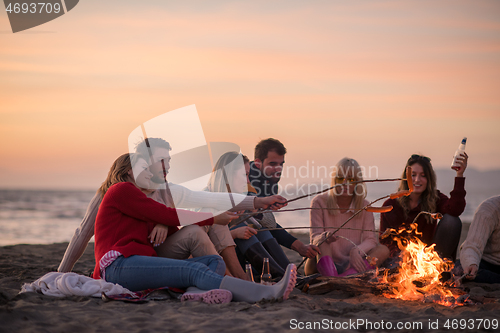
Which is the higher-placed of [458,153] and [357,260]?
[458,153]

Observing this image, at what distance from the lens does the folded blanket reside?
10.4ft

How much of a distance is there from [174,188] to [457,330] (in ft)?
8.15

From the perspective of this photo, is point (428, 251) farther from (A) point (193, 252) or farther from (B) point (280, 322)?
(A) point (193, 252)

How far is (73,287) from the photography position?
3.21 m

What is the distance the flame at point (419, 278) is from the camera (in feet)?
11.1

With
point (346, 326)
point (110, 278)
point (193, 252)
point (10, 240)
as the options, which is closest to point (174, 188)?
point (193, 252)

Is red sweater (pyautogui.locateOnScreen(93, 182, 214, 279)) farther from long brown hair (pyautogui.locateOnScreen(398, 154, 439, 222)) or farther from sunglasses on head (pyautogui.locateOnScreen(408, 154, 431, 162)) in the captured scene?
sunglasses on head (pyautogui.locateOnScreen(408, 154, 431, 162))

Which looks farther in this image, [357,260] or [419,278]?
[357,260]

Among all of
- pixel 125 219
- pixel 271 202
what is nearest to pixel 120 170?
pixel 125 219

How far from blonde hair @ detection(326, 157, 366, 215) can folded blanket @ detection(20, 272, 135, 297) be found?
2431mm

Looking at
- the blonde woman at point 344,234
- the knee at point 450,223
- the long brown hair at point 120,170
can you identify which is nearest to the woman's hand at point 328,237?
the blonde woman at point 344,234

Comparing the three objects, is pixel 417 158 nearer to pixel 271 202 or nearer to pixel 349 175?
pixel 349 175

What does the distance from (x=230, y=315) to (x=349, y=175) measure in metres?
2.37

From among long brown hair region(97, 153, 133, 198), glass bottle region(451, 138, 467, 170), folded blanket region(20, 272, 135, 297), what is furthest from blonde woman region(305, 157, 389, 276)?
folded blanket region(20, 272, 135, 297)
